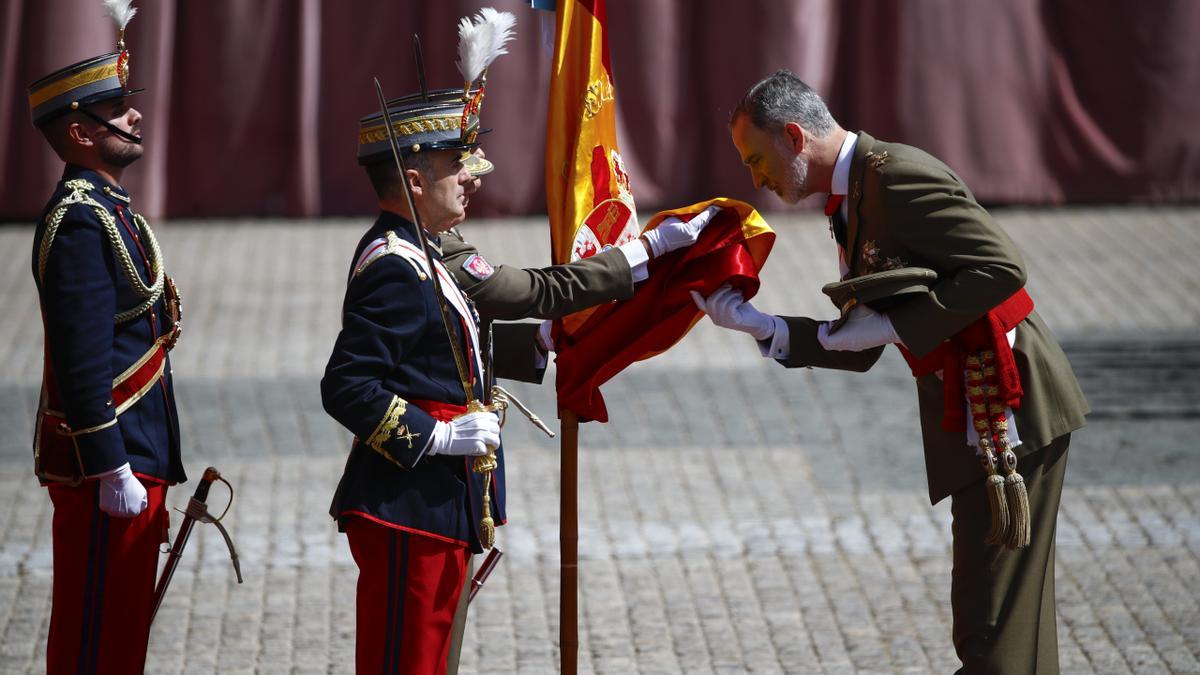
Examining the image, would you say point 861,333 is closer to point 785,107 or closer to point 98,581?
point 785,107

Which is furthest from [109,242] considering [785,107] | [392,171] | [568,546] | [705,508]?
[705,508]

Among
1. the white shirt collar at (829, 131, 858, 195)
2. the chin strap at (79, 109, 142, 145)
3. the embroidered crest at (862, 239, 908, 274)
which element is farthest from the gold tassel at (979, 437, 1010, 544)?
the chin strap at (79, 109, 142, 145)

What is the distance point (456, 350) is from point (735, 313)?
2.73ft

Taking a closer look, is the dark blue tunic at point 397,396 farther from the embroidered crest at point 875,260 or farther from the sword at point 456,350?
the embroidered crest at point 875,260

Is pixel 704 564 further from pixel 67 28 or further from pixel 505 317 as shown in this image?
pixel 67 28

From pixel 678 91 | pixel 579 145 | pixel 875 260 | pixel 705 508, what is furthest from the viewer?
pixel 678 91

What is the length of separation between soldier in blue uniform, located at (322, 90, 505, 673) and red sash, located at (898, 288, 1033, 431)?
1206mm

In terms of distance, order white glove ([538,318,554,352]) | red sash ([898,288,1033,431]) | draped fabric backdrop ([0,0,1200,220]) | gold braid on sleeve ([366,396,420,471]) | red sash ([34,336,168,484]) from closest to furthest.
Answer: gold braid on sleeve ([366,396,420,471])
red sash ([34,336,168,484])
red sash ([898,288,1033,431])
white glove ([538,318,554,352])
draped fabric backdrop ([0,0,1200,220])

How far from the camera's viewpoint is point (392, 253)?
3775mm

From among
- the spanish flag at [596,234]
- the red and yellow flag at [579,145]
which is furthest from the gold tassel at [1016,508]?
the red and yellow flag at [579,145]

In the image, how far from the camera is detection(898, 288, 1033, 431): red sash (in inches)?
160

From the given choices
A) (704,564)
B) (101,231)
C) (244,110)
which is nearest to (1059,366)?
(704,564)

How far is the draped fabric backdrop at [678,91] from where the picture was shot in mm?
10797

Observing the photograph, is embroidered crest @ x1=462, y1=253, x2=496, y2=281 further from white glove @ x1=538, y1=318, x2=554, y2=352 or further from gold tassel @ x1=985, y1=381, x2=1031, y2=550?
gold tassel @ x1=985, y1=381, x2=1031, y2=550
